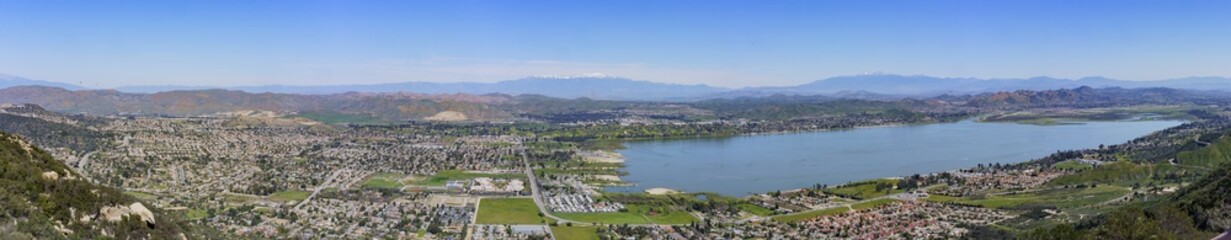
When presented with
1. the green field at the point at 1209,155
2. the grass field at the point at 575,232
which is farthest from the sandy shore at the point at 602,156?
the green field at the point at 1209,155

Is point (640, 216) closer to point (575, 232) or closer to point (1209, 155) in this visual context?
point (575, 232)

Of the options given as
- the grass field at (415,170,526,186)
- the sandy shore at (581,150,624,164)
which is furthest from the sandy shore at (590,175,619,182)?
the sandy shore at (581,150,624,164)

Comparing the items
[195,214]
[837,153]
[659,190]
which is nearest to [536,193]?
[659,190]

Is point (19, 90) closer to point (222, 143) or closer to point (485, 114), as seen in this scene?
point (485, 114)

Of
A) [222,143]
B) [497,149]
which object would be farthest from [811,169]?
[222,143]

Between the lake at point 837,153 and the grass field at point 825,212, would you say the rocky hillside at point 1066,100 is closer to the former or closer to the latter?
the lake at point 837,153

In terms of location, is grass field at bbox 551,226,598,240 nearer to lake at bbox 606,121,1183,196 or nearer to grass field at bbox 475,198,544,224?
grass field at bbox 475,198,544,224
